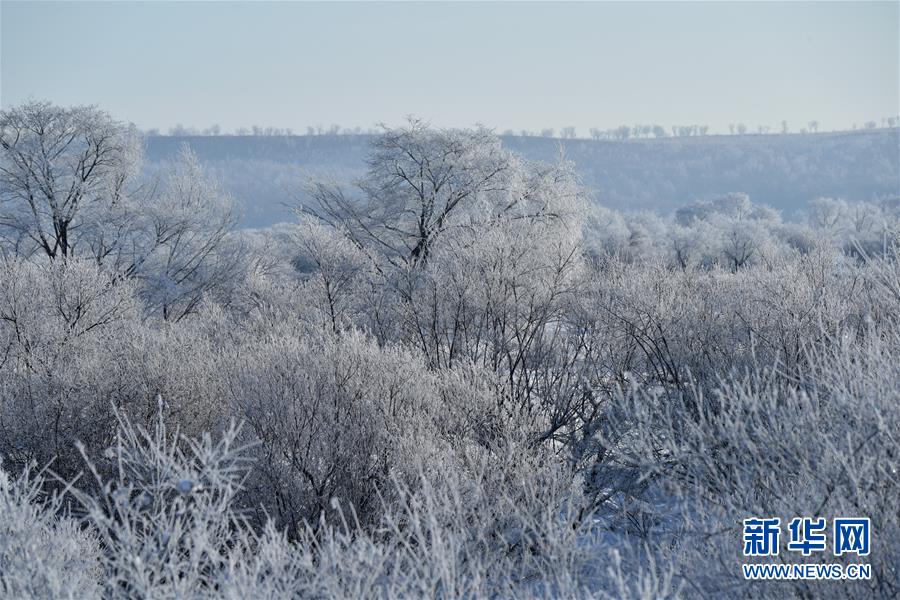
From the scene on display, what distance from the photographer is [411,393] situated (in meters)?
13.8

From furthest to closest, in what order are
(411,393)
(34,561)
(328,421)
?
(411,393), (328,421), (34,561)

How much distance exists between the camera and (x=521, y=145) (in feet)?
390

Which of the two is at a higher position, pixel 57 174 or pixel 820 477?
pixel 57 174

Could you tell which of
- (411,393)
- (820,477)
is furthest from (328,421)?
(820,477)

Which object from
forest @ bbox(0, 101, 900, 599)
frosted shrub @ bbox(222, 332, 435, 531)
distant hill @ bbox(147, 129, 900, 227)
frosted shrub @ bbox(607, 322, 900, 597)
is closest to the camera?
frosted shrub @ bbox(607, 322, 900, 597)

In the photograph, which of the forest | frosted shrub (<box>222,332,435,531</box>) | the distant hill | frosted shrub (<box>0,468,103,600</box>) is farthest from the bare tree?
the distant hill

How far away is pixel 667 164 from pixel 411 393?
121 metres

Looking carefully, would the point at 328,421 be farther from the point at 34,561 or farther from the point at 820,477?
the point at 820,477

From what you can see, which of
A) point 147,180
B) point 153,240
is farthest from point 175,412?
point 147,180

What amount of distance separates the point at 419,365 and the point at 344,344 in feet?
5.06

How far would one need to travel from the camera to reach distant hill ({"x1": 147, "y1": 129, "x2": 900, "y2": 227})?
106m

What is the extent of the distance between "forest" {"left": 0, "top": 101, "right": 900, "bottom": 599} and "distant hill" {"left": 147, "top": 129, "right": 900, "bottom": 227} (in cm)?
6933

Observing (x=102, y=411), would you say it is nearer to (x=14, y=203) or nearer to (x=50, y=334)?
(x=50, y=334)

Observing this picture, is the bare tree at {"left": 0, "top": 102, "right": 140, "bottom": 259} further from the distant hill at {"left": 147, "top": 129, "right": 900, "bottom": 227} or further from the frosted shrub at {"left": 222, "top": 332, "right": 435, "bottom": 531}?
the distant hill at {"left": 147, "top": 129, "right": 900, "bottom": 227}
